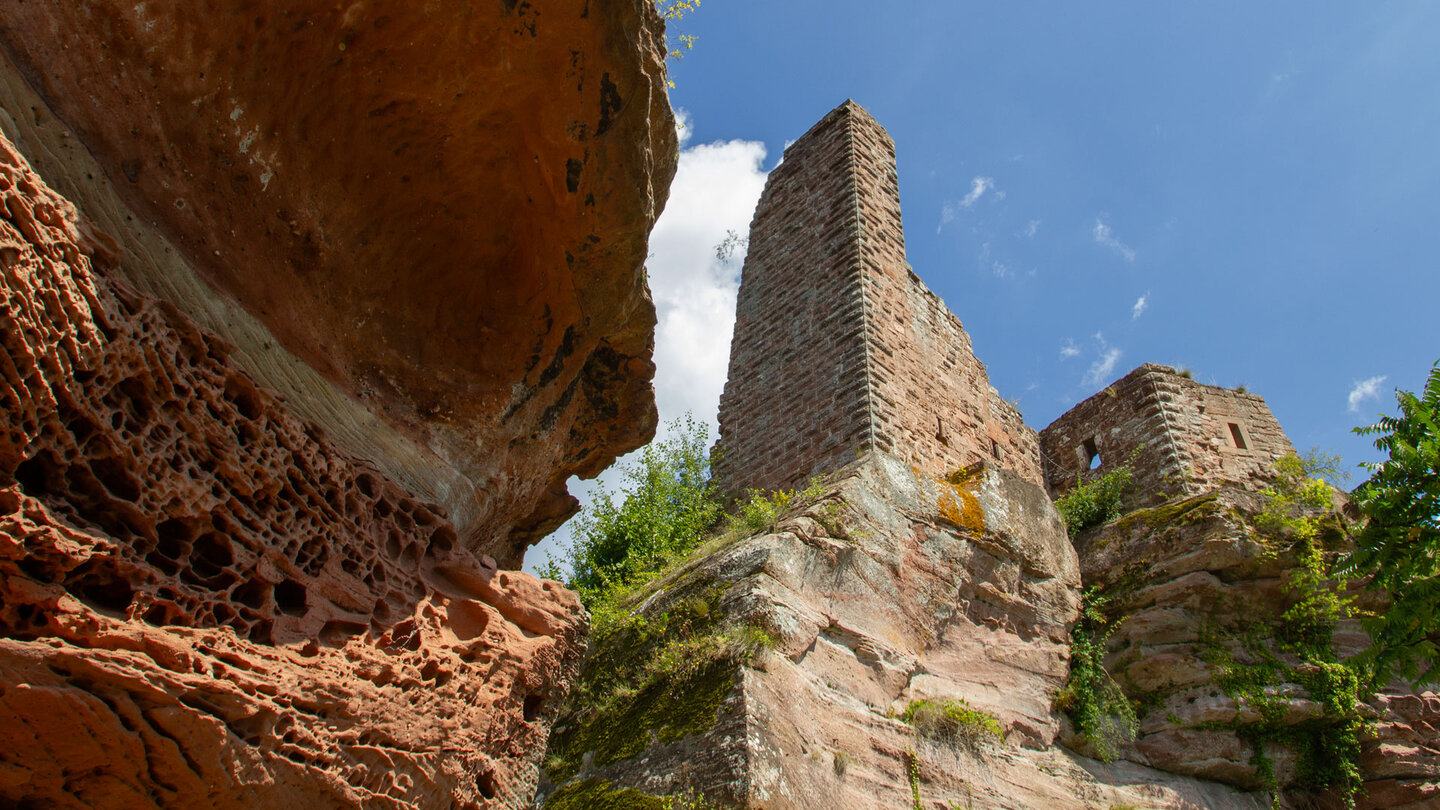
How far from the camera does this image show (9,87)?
2477mm

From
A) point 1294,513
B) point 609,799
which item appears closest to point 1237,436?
point 1294,513

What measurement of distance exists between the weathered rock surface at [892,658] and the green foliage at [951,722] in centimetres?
5

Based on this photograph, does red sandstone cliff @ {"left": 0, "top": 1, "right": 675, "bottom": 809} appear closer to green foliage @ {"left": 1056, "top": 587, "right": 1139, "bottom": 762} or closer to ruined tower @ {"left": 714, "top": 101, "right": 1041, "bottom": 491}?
green foliage @ {"left": 1056, "top": 587, "right": 1139, "bottom": 762}

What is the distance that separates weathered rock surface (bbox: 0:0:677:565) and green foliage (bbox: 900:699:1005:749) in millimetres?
2821

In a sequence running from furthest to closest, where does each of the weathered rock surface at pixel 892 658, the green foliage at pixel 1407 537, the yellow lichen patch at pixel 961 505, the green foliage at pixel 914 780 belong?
1. the yellow lichen patch at pixel 961 505
2. the green foliage at pixel 1407 537
3. the green foliage at pixel 914 780
4. the weathered rock surface at pixel 892 658

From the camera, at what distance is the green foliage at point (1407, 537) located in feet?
18.6

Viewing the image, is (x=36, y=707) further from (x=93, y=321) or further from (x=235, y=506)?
(x=93, y=321)

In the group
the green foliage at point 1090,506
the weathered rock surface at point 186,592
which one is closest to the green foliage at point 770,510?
the weathered rock surface at point 186,592

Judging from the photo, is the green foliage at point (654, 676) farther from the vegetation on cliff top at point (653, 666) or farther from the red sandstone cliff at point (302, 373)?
the red sandstone cliff at point (302, 373)

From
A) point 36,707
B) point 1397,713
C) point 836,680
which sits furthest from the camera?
point 1397,713

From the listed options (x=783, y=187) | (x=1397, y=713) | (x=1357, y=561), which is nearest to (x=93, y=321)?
(x=1357, y=561)

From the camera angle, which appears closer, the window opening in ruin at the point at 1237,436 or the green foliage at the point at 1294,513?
the green foliage at the point at 1294,513

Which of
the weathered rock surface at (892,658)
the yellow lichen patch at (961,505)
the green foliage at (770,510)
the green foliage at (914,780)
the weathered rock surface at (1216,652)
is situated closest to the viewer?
the weathered rock surface at (892,658)

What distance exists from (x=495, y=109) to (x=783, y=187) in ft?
29.6
